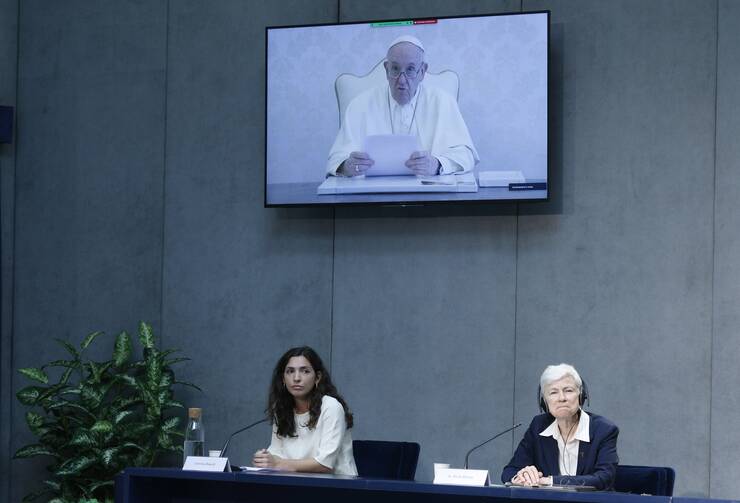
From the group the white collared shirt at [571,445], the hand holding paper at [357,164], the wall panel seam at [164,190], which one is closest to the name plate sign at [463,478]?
the white collared shirt at [571,445]

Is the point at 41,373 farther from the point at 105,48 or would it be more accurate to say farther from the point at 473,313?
the point at 473,313

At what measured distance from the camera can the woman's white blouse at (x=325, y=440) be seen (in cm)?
460

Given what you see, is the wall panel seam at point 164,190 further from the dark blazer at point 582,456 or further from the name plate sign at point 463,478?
the name plate sign at point 463,478

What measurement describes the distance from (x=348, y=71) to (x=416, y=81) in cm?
37

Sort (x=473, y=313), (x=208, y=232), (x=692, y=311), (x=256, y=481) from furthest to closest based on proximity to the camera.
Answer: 1. (x=208, y=232)
2. (x=473, y=313)
3. (x=692, y=311)
4. (x=256, y=481)

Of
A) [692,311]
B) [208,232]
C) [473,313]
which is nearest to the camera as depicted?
[692,311]

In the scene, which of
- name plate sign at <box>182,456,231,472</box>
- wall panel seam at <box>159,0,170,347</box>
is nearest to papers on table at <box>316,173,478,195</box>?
wall panel seam at <box>159,0,170,347</box>

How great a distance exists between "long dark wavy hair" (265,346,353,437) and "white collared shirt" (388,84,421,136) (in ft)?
4.95

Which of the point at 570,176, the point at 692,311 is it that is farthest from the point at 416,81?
the point at 692,311

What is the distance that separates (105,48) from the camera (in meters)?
6.48

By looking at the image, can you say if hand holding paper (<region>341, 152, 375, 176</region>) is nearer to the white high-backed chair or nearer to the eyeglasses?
the white high-backed chair

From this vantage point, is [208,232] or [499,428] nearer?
[499,428]

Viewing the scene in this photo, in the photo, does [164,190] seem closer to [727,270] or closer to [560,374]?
[560,374]

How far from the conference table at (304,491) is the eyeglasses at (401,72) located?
257 cm
